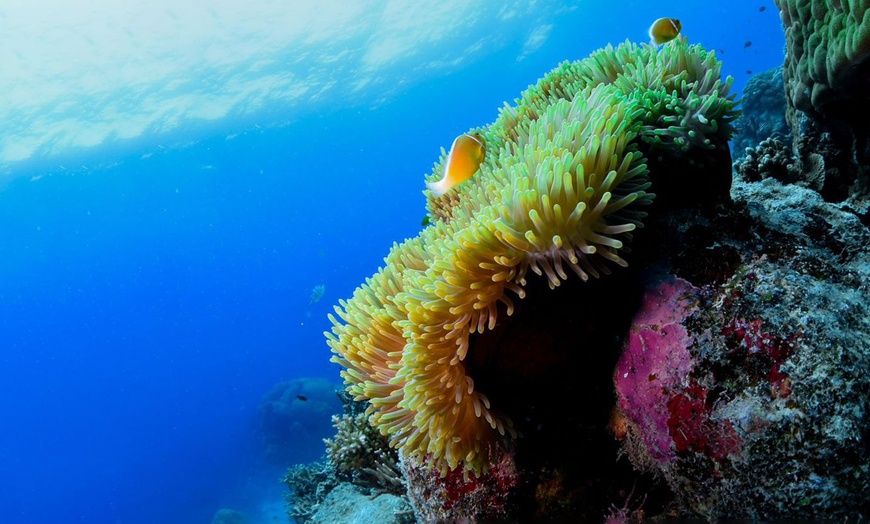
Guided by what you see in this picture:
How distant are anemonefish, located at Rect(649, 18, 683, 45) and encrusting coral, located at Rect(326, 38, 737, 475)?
149 cm

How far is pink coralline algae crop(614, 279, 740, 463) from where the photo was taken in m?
1.83

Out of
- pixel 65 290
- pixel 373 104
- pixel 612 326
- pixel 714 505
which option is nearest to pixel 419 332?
pixel 612 326

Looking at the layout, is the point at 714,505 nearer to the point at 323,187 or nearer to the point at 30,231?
the point at 30,231

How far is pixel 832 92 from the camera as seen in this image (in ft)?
12.1

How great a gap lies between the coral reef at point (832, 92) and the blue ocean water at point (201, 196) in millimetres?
11549

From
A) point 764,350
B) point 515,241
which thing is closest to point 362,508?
point 515,241

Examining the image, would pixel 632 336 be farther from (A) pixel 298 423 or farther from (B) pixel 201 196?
(B) pixel 201 196

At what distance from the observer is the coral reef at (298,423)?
21109 mm

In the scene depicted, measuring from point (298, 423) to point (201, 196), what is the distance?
213 ft

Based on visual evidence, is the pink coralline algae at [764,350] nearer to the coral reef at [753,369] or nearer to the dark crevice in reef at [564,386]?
the coral reef at [753,369]

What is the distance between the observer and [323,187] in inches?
3698

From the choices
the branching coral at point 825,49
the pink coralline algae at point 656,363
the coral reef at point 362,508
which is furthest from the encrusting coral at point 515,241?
the coral reef at point 362,508

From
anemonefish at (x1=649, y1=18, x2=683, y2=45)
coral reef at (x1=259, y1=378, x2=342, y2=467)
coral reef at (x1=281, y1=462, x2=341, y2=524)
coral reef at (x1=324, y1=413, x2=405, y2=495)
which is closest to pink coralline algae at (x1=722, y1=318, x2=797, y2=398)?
anemonefish at (x1=649, y1=18, x2=683, y2=45)

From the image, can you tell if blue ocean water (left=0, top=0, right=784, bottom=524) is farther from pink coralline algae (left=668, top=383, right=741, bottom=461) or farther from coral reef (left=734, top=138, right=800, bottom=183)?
pink coralline algae (left=668, top=383, right=741, bottom=461)
